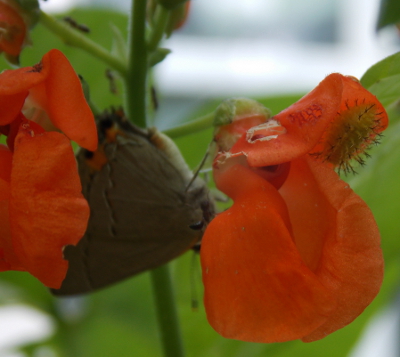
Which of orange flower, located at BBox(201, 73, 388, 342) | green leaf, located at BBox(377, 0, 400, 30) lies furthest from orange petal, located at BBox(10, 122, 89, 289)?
green leaf, located at BBox(377, 0, 400, 30)

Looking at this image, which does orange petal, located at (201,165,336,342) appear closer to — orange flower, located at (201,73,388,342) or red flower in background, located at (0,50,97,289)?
orange flower, located at (201,73,388,342)

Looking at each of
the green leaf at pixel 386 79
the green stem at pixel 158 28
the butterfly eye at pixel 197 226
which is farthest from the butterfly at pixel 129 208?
the green leaf at pixel 386 79

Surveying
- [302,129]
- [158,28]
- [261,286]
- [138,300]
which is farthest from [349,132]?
[138,300]

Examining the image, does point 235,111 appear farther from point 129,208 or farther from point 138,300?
point 138,300

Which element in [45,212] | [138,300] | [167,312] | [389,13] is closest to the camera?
[45,212]

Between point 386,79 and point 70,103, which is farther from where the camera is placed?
point 386,79
